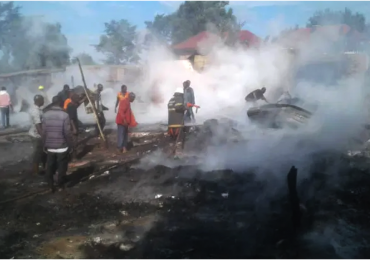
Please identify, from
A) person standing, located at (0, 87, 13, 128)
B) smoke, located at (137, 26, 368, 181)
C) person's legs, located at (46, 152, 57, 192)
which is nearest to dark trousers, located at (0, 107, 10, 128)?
person standing, located at (0, 87, 13, 128)

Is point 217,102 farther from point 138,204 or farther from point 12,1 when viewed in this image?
point 12,1

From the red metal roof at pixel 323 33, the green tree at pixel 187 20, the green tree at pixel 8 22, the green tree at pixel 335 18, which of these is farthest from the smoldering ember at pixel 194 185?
the green tree at pixel 187 20

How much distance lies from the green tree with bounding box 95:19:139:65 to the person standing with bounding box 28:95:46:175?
2126cm

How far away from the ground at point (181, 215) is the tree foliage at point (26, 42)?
51.1ft

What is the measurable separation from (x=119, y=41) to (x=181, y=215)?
24.9m

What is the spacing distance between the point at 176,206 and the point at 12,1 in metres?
20.0

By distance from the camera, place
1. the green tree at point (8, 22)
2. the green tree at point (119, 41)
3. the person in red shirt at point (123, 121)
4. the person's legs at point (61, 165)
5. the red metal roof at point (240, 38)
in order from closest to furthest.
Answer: the person's legs at point (61, 165) → the person in red shirt at point (123, 121) → the red metal roof at point (240, 38) → the green tree at point (8, 22) → the green tree at point (119, 41)

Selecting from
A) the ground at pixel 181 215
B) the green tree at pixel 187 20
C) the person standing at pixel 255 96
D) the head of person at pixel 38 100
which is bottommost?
the ground at pixel 181 215

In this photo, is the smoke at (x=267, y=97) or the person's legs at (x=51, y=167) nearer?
the person's legs at (x=51, y=167)

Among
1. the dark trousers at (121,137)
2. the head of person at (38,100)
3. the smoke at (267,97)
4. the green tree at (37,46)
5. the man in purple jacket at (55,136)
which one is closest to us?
the man in purple jacket at (55,136)

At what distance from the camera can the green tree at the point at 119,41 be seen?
28.5m

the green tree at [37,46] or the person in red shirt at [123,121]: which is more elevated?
the green tree at [37,46]

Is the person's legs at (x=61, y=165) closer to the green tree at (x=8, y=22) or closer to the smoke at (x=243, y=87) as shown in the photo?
the smoke at (x=243, y=87)

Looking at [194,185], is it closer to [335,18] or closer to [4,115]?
[4,115]
